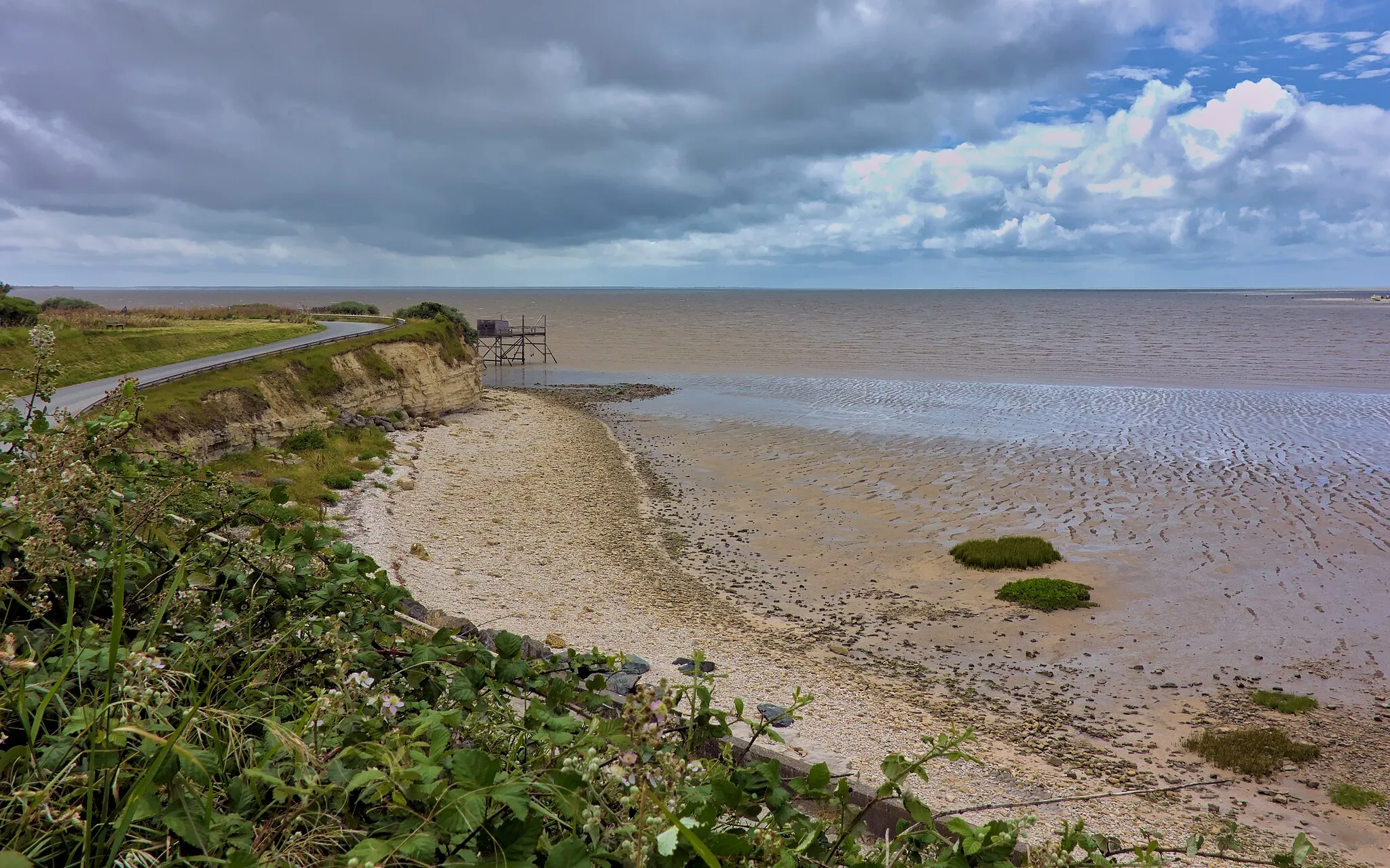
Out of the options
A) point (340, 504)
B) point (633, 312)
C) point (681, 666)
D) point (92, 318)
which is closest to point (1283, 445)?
point (681, 666)

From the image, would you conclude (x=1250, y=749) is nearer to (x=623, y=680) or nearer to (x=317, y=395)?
(x=623, y=680)

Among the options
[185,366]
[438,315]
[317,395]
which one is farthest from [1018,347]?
[185,366]

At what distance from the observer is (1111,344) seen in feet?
253

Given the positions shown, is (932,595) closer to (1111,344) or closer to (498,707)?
(498,707)

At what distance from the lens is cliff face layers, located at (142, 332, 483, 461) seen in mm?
19858

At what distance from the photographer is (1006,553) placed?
56.8 feet

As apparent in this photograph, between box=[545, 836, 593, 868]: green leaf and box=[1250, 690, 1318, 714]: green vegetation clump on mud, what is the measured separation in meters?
13.5

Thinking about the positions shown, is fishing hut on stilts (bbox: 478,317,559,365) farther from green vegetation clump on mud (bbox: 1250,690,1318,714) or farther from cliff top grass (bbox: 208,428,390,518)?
green vegetation clump on mud (bbox: 1250,690,1318,714)

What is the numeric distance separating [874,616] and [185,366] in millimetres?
23273

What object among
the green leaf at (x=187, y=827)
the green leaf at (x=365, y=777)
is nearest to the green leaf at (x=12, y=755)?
the green leaf at (x=187, y=827)

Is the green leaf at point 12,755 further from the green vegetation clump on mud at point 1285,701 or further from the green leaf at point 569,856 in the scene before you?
the green vegetation clump on mud at point 1285,701

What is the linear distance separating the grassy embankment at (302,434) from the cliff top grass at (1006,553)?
13.9 metres

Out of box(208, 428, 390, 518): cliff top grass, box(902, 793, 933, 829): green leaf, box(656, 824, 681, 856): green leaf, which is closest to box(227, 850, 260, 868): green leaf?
box(656, 824, 681, 856): green leaf

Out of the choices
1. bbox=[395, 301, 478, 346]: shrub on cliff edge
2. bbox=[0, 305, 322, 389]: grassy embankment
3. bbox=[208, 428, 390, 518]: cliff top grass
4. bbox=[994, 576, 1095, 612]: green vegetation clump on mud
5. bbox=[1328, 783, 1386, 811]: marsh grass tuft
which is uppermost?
bbox=[395, 301, 478, 346]: shrub on cliff edge
